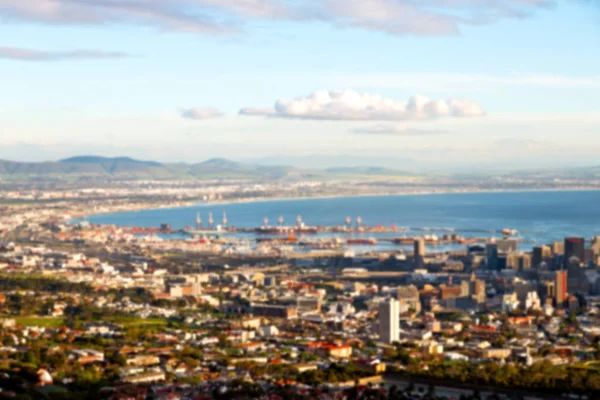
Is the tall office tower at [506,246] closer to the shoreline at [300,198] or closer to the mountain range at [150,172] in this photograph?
the shoreline at [300,198]

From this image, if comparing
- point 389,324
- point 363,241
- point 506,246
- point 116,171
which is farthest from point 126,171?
point 389,324

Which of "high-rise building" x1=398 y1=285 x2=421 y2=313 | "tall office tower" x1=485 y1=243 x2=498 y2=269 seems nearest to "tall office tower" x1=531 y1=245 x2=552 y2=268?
"tall office tower" x1=485 y1=243 x2=498 y2=269

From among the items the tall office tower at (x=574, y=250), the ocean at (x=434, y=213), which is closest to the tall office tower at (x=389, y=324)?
the tall office tower at (x=574, y=250)

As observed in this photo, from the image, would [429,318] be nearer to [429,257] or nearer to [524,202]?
[429,257]

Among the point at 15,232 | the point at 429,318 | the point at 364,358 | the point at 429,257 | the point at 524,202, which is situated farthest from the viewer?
the point at 524,202

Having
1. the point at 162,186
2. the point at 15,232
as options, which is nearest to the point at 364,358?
the point at 15,232

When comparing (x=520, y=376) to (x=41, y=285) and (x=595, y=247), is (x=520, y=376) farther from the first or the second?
(x=595, y=247)
